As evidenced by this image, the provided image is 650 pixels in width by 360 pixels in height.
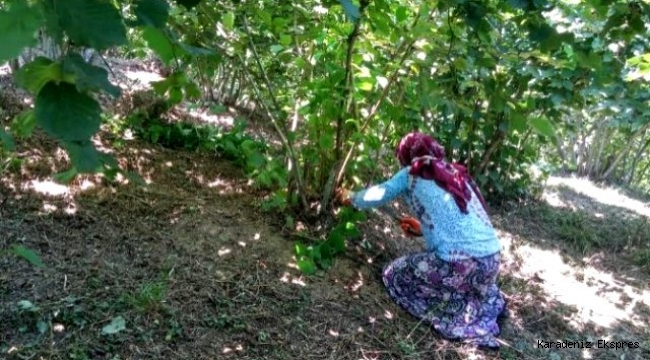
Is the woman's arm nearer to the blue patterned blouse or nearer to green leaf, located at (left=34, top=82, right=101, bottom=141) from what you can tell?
the blue patterned blouse

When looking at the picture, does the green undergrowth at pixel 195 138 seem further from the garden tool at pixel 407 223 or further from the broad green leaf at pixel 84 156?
the broad green leaf at pixel 84 156

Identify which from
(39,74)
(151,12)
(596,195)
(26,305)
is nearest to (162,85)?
(151,12)

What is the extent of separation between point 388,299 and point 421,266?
0.89 ft

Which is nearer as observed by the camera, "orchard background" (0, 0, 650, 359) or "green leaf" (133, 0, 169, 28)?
"green leaf" (133, 0, 169, 28)

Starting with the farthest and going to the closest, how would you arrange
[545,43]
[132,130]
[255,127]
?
1. [255,127]
2. [132,130]
3. [545,43]

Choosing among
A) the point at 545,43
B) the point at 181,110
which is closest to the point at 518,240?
the point at 181,110

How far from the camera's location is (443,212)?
2.92 metres

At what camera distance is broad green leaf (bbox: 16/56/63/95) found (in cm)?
69

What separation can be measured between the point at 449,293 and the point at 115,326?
1800mm

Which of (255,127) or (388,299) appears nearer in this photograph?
(388,299)

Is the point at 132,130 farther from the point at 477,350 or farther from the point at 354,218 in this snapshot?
the point at 477,350

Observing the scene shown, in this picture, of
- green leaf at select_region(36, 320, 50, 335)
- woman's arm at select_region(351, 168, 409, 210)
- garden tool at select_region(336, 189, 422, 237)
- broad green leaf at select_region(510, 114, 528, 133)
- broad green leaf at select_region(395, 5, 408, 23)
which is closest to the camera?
broad green leaf at select_region(510, 114, 528, 133)

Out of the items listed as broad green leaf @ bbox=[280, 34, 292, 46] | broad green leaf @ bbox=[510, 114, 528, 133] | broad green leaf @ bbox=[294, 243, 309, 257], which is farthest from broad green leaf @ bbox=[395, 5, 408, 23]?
broad green leaf @ bbox=[294, 243, 309, 257]

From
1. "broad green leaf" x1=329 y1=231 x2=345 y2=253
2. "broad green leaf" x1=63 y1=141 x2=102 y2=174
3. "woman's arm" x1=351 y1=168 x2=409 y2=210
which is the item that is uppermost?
"broad green leaf" x1=63 y1=141 x2=102 y2=174
